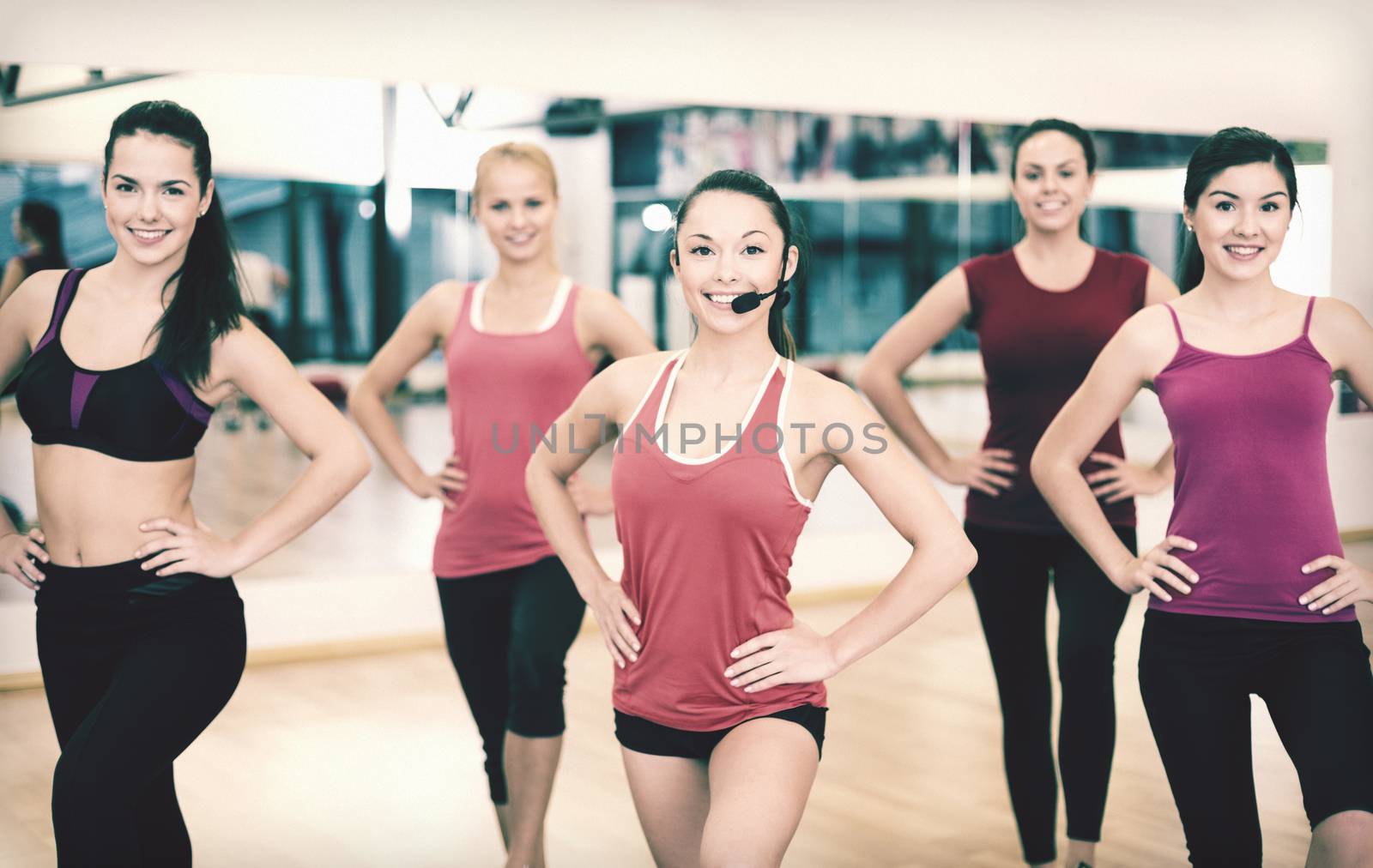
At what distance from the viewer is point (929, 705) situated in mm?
5070

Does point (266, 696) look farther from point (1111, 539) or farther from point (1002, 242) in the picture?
point (1002, 242)

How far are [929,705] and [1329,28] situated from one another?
15.5 feet

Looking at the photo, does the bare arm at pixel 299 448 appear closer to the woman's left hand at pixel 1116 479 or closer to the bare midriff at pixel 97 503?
the bare midriff at pixel 97 503

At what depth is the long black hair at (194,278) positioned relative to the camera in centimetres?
233

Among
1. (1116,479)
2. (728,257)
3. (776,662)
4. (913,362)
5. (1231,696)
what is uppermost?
(728,257)

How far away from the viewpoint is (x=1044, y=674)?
3.21 meters

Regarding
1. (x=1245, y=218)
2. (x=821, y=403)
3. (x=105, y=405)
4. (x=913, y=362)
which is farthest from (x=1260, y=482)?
(x=105, y=405)

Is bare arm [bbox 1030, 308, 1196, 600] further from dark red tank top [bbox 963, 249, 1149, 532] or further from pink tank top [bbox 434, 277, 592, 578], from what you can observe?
pink tank top [bbox 434, 277, 592, 578]

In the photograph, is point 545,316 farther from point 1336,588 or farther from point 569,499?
point 1336,588

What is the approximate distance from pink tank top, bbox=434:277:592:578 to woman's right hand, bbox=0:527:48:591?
98 centimetres

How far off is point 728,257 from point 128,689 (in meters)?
1.10

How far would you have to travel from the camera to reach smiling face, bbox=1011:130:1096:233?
10.5 ft

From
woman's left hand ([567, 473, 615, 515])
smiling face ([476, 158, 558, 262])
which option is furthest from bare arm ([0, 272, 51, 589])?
woman's left hand ([567, 473, 615, 515])

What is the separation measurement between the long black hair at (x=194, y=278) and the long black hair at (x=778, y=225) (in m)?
0.77
